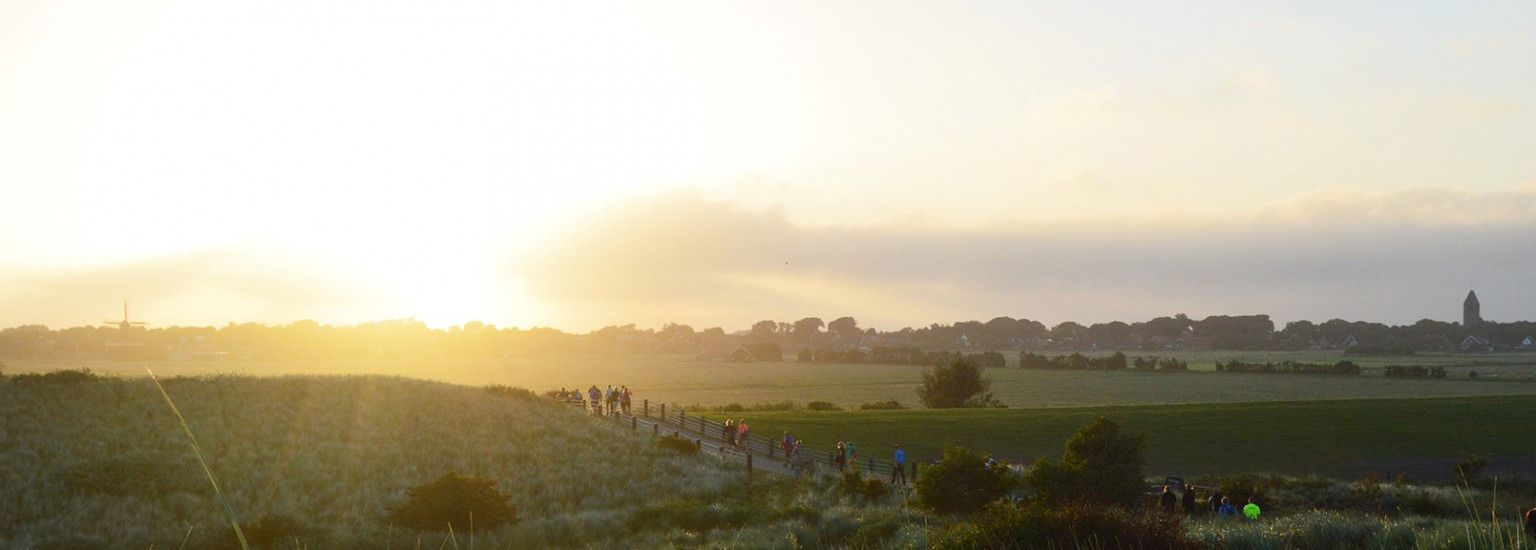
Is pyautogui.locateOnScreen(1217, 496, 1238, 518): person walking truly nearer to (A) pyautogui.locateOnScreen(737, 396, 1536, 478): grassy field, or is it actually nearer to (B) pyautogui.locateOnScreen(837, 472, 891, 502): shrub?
(B) pyautogui.locateOnScreen(837, 472, 891, 502): shrub

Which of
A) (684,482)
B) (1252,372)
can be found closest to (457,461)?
(684,482)

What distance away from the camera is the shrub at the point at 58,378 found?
41.4m

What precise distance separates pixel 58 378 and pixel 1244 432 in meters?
55.8

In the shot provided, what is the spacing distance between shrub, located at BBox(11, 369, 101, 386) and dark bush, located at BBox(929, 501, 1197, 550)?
40.8 metres

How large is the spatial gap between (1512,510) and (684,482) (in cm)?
2550

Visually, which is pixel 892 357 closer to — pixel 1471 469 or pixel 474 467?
pixel 1471 469

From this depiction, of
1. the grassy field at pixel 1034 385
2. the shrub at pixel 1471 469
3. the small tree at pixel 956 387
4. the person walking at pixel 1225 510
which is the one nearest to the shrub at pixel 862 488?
the person walking at pixel 1225 510

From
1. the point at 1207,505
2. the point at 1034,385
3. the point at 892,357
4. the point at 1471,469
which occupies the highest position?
the point at 892,357

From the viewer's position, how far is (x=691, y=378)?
128 metres

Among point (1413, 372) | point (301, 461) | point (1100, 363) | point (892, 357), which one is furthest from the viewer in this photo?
point (892, 357)

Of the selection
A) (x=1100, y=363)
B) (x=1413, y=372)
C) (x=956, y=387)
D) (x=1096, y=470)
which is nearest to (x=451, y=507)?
(x=1096, y=470)

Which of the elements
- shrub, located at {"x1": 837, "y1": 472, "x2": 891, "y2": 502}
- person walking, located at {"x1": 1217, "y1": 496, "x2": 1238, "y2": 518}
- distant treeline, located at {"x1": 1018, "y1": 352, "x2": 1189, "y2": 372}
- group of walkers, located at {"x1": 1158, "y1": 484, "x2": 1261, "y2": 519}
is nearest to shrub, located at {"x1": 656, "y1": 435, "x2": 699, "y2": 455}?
shrub, located at {"x1": 837, "y1": 472, "x2": 891, "y2": 502}

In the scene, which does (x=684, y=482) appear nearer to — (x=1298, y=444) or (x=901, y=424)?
(x=901, y=424)

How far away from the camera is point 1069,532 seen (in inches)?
522
